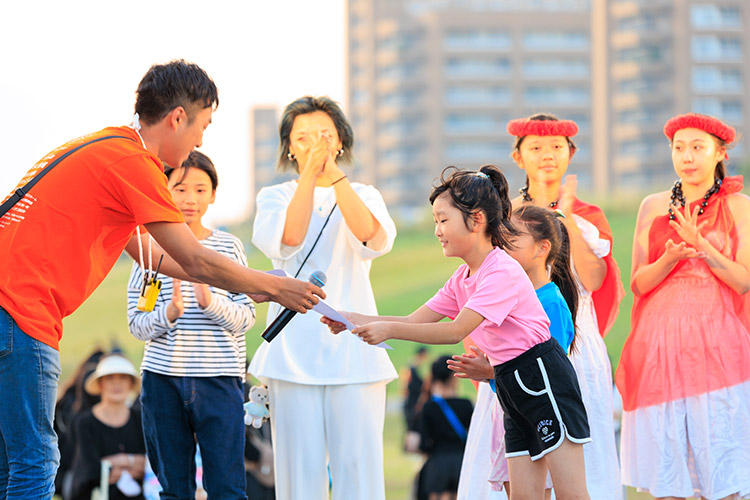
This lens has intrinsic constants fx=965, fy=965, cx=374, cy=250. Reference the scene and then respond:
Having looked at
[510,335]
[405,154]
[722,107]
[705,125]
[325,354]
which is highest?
[722,107]

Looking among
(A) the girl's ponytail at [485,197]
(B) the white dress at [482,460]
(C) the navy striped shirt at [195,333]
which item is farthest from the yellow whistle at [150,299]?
(B) the white dress at [482,460]

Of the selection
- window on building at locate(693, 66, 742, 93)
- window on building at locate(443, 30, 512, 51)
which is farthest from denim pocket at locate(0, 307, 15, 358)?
window on building at locate(443, 30, 512, 51)

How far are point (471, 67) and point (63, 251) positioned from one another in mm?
64569

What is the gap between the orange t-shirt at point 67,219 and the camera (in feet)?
9.78

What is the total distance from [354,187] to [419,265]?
744 inches

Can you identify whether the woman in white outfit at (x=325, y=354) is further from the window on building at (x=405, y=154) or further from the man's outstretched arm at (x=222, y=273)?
the window on building at (x=405, y=154)

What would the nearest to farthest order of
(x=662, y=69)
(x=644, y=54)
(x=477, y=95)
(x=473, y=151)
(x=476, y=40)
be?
(x=644, y=54)
(x=662, y=69)
(x=473, y=151)
(x=477, y=95)
(x=476, y=40)

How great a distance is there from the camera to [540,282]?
149 inches

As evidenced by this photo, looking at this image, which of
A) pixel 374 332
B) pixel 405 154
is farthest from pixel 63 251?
pixel 405 154

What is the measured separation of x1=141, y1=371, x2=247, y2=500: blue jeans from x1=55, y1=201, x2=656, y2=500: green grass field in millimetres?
4292

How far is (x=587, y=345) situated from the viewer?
4246 millimetres

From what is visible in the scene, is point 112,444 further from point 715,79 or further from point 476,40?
point 476,40

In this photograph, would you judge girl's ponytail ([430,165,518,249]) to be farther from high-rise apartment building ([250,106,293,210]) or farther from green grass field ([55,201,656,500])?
high-rise apartment building ([250,106,293,210])

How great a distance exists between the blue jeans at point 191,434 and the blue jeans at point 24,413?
0.97 metres
